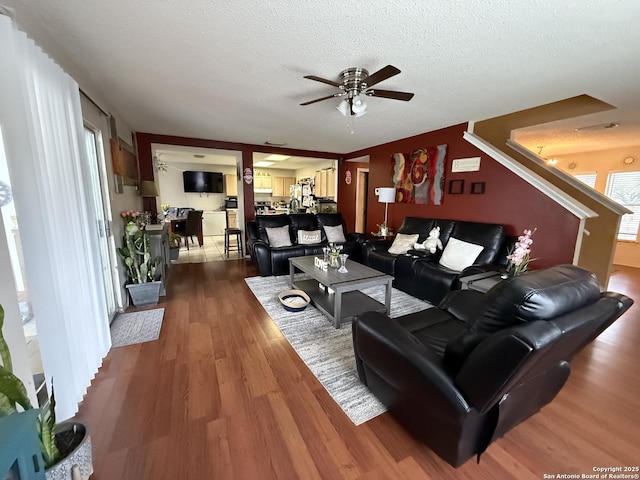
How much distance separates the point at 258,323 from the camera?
2590mm

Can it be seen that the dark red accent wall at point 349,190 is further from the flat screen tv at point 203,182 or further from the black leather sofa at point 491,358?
the black leather sofa at point 491,358

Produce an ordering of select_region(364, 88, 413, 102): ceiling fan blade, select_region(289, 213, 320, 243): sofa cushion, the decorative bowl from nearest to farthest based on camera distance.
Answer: select_region(364, 88, 413, 102): ceiling fan blade, the decorative bowl, select_region(289, 213, 320, 243): sofa cushion

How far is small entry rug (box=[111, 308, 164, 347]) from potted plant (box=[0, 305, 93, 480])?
120cm

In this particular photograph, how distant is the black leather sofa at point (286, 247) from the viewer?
13.1ft

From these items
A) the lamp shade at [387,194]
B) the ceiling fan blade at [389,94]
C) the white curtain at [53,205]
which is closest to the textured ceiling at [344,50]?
the ceiling fan blade at [389,94]

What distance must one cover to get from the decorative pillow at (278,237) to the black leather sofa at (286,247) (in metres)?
0.08

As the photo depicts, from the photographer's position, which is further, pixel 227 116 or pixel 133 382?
pixel 227 116

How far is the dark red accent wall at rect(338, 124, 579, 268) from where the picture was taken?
2.87 metres

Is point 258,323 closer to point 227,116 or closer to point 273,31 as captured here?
point 273,31

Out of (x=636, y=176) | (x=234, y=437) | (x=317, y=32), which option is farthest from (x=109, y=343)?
(x=636, y=176)

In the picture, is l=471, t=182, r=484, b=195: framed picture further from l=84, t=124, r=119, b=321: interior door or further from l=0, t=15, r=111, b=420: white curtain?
l=84, t=124, r=119, b=321: interior door

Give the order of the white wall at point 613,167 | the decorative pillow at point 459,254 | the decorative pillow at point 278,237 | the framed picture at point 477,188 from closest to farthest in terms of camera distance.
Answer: the decorative pillow at point 459,254
the framed picture at point 477,188
the decorative pillow at point 278,237
the white wall at point 613,167

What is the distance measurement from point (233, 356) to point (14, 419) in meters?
1.43

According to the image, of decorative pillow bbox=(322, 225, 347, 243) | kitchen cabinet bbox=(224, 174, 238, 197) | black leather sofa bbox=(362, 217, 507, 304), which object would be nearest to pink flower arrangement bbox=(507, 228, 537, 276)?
black leather sofa bbox=(362, 217, 507, 304)
